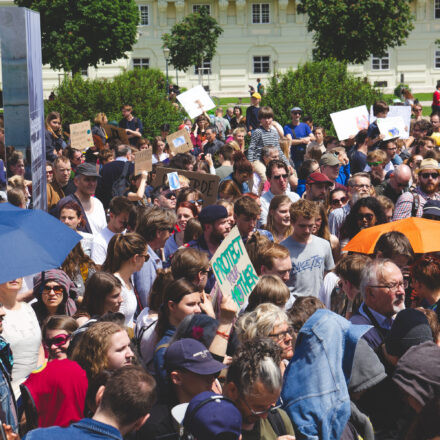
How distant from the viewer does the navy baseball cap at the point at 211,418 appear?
2967 mm

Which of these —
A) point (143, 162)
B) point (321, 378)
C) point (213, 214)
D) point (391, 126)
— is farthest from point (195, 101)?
point (321, 378)

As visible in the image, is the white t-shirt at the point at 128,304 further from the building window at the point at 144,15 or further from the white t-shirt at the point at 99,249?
the building window at the point at 144,15

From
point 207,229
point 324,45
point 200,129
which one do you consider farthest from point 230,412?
point 324,45

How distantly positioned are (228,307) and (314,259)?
2.22 m

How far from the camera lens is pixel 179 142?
12000 mm

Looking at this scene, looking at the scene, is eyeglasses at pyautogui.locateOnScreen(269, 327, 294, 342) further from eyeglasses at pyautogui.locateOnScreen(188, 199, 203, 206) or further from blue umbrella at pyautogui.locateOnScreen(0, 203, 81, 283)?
eyeglasses at pyautogui.locateOnScreen(188, 199, 203, 206)

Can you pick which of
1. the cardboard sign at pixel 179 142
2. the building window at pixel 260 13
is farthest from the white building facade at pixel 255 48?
the cardboard sign at pixel 179 142

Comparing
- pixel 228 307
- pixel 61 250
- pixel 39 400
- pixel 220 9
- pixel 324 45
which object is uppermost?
pixel 220 9

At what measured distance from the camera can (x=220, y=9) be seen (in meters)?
55.6

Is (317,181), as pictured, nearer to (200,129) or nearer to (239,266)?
(239,266)

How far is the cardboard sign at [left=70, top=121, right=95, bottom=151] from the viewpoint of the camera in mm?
11797

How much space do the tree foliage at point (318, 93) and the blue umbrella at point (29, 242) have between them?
12549mm

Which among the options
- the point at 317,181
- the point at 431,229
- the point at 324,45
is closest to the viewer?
the point at 431,229

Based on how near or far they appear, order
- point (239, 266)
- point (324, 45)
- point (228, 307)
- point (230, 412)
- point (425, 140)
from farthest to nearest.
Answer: point (324, 45) < point (425, 140) < point (239, 266) < point (228, 307) < point (230, 412)
